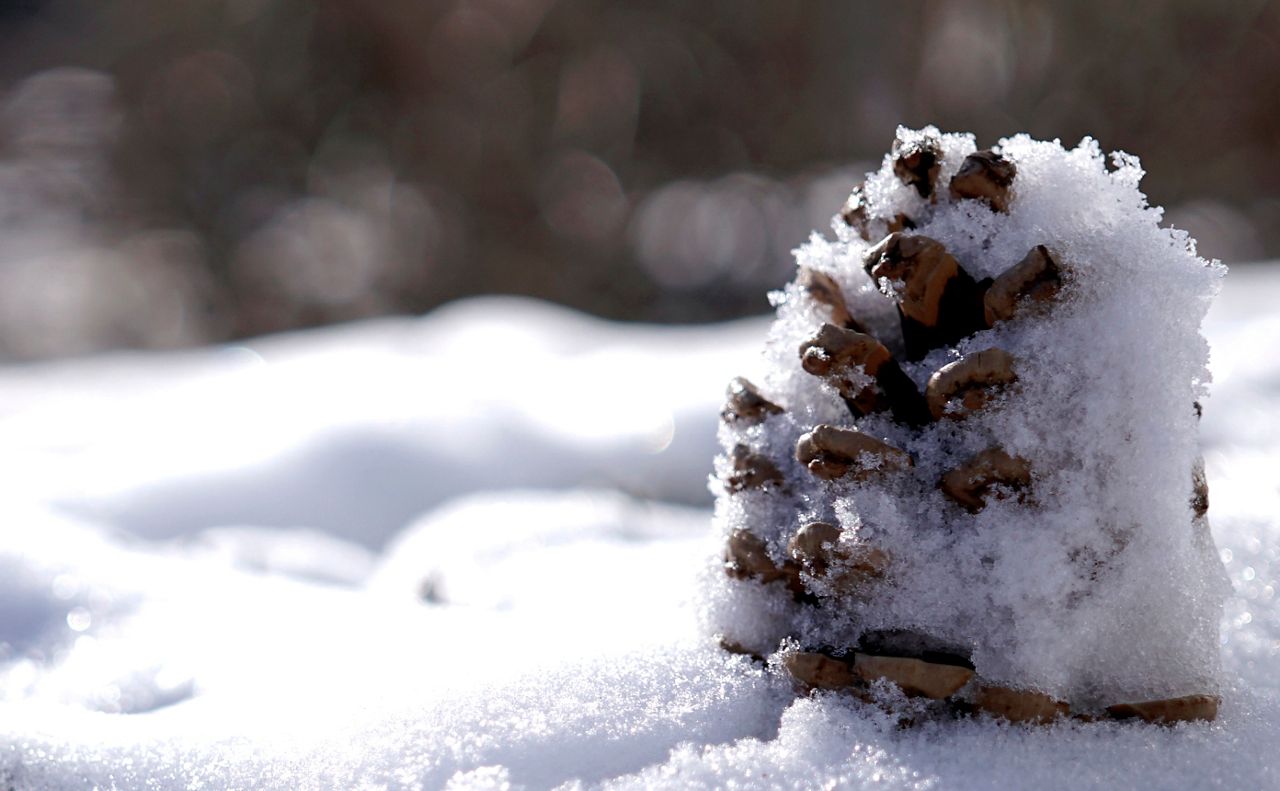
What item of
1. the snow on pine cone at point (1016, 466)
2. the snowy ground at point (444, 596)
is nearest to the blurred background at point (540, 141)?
the snowy ground at point (444, 596)

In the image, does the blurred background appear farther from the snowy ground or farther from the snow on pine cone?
the snow on pine cone

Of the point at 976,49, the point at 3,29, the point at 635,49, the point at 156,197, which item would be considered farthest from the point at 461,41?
the point at 3,29

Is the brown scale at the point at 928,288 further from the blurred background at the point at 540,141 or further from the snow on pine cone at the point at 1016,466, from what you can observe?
the blurred background at the point at 540,141

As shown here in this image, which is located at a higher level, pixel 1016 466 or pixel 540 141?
pixel 540 141

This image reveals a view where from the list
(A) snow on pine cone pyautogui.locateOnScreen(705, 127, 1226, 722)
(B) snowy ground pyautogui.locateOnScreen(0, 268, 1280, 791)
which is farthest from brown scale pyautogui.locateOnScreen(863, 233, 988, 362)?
(B) snowy ground pyautogui.locateOnScreen(0, 268, 1280, 791)

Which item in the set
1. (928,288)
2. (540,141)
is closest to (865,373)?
(928,288)

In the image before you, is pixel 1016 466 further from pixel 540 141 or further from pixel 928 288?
pixel 540 141
